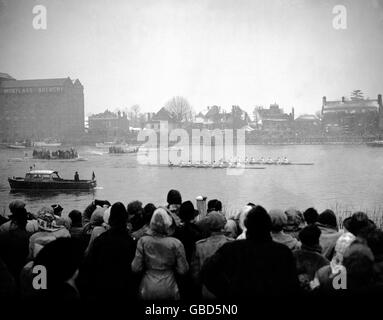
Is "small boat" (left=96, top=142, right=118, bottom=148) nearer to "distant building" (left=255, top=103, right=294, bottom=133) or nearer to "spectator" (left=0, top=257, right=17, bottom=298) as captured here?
"distant building" (left=255, top=103, right=294, bottom=133)

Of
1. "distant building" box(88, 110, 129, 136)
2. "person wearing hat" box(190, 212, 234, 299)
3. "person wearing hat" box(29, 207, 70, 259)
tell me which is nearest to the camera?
"person wearing hat" box(190, 212, 234, 299)

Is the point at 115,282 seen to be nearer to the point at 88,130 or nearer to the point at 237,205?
the point at 237,205

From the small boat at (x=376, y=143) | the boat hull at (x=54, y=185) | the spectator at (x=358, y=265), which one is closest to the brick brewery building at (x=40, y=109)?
the boat hull at (x=54, y=185)

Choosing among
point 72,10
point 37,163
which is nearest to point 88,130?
point 37,163

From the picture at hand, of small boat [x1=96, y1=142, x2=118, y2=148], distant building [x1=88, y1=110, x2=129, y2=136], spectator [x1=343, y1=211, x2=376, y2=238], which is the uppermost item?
distant building [x1=88, y1=110, x2=129, y2=136]

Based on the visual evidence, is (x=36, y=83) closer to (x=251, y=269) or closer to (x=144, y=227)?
(x=144, y=227)

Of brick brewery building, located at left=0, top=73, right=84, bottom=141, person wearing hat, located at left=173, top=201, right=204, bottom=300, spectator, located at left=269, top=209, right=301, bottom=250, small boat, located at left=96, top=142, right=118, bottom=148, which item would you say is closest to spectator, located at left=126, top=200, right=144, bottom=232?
person wearing hat, located at left=173, top=201, right=204, bottom=300
